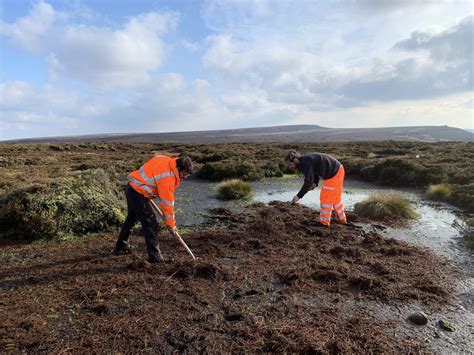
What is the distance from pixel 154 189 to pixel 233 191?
265 inches

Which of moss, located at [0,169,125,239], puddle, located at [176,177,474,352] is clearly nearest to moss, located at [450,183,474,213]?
puddle, located at [176,177,474,352]

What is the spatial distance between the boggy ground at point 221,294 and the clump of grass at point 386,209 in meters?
2.24

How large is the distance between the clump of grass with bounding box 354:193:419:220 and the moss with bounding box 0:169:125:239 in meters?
6.46

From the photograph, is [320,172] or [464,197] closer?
[320,172]

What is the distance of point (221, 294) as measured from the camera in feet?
14.7

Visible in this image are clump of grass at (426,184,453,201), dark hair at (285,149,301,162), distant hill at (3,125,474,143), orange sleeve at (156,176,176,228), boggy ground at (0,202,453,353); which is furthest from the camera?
distant hill at (3,125,474,143)

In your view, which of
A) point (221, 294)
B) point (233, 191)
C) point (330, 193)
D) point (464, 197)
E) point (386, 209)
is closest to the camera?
point (221, 294)

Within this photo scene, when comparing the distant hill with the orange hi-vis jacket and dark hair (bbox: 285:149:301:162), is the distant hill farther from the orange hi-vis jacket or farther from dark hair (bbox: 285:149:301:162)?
the orange hi-vis jacket

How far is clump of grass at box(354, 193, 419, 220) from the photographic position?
346 inches

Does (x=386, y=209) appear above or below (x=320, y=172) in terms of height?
below

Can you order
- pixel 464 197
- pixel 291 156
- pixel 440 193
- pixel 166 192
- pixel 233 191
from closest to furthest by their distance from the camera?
pixel 166 192 → pixel 291 156 → pixel 464 197 → pixel 440 193 → pixel 233 191

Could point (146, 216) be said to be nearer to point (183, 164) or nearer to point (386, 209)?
point (183, 164)

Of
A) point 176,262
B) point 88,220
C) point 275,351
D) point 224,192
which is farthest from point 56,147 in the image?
point 275,351

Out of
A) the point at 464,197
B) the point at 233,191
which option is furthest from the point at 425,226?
the point at 233,191
